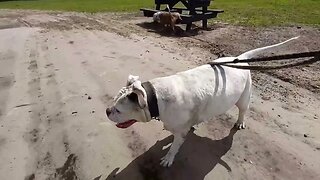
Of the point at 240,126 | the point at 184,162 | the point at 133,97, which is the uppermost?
the point at 133,97

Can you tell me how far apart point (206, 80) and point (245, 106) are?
1207mm

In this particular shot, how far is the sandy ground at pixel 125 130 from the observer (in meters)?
5.48

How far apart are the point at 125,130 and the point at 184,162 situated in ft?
4.36

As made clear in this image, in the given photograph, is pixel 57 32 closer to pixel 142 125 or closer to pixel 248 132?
pixel 142 125

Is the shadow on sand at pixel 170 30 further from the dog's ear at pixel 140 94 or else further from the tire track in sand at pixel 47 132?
the dog's ear at pixel 140 94

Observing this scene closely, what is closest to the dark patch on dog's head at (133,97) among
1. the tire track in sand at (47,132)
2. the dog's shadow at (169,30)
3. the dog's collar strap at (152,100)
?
the dog's collar strap at (152,100)

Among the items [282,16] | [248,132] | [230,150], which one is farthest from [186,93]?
[282,16]

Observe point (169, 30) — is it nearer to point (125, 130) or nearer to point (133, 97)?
point (125, 130)

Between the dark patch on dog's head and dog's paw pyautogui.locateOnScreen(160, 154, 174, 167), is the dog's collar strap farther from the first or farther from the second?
dog's paw pyautogui.locateOnScreen(160, 154, 174, 167)

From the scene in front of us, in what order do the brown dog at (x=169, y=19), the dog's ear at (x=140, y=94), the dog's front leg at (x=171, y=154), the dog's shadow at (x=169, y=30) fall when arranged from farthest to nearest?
the brown dog at (x=169, y=19) < the dog's shadow at (x=169, y=30) < the dog's front leg at (x=171, y=154) < the dog's ear at (x=140, y=94)

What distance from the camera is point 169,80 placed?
506 cm

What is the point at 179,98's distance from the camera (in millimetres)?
4953

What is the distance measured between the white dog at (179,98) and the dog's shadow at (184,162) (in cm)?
18

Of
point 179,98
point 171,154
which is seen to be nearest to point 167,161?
point 171,154
